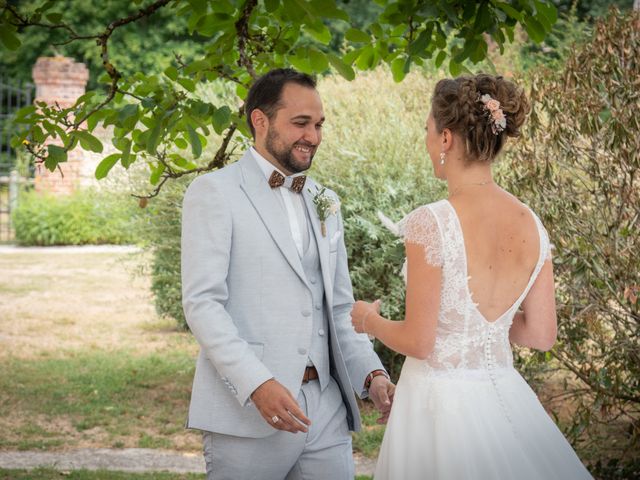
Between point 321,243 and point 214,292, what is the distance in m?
0.50

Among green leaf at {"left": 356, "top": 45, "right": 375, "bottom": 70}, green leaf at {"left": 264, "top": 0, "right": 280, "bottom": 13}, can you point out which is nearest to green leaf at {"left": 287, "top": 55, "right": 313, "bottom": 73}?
green leaf at {"left": 356, "top": 45, "right": 375, "bottom": 70}

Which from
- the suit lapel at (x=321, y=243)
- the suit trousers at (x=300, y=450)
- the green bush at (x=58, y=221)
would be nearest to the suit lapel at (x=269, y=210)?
the suit lapel at (x=321, y=243)

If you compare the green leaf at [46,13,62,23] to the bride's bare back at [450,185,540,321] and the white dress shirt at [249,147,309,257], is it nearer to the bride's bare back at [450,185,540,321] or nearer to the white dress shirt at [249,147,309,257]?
the white dress shirt at [249,147,309,257]

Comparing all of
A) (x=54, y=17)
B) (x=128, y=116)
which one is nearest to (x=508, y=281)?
(x=128, y=116)

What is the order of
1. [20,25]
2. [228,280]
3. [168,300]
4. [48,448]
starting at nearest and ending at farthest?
1. [228,280]
2. [20,25]
3. [48,448]
4. [168,300]

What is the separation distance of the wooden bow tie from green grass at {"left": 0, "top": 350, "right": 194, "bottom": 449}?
13.8 feet

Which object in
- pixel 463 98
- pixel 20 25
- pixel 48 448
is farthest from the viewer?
pixel 48 448

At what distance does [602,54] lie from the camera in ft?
17.1

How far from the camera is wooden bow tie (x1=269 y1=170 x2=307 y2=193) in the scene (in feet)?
11.0

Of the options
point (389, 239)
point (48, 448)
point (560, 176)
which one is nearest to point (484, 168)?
point (560, 176)

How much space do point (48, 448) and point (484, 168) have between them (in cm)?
510

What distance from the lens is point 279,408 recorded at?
2.89 metres

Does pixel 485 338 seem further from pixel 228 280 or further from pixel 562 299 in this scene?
pixel 562 299

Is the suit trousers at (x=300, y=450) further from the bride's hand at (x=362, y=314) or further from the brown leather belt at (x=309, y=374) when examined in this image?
the bride's hand at (x=362, y=314)
